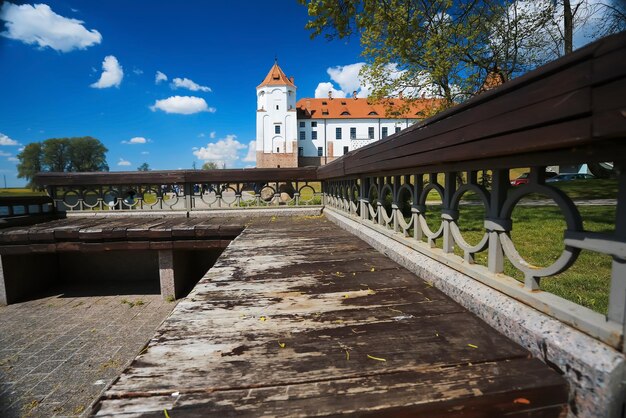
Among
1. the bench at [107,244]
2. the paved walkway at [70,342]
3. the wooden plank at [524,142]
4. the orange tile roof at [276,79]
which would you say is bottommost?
the paved walkway at [70,342]

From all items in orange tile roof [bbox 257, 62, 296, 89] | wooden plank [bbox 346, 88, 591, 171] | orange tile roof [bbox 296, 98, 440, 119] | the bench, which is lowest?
the bench

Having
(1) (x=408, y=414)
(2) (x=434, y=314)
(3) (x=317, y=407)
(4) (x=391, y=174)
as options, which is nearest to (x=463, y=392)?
(1) (x=408, y=414)

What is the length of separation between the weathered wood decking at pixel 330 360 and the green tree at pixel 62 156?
7590 centimetres

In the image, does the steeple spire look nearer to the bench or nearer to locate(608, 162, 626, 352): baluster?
the bench

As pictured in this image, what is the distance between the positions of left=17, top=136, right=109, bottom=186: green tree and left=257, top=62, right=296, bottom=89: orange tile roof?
42.3 metres

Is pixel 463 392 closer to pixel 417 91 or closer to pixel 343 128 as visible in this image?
pixel 417 91

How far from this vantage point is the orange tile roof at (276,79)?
176 ft

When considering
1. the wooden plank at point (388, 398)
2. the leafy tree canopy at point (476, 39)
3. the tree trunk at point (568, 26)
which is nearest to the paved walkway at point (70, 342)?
the wooden plank at point (388, 398)

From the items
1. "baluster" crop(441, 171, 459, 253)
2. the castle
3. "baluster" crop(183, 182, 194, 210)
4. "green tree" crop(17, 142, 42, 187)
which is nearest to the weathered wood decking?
"baluster" crop(441, 171, 459, 253)

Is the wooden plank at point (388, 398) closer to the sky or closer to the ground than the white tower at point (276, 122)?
closer to the ground

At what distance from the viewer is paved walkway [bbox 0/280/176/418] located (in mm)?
3096

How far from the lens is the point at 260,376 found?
3.84 feet

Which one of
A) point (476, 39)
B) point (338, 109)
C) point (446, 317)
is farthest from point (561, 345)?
point (338, 109)

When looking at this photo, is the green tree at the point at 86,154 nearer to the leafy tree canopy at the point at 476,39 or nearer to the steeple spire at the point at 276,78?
the steeple spire at the point at 276,78
